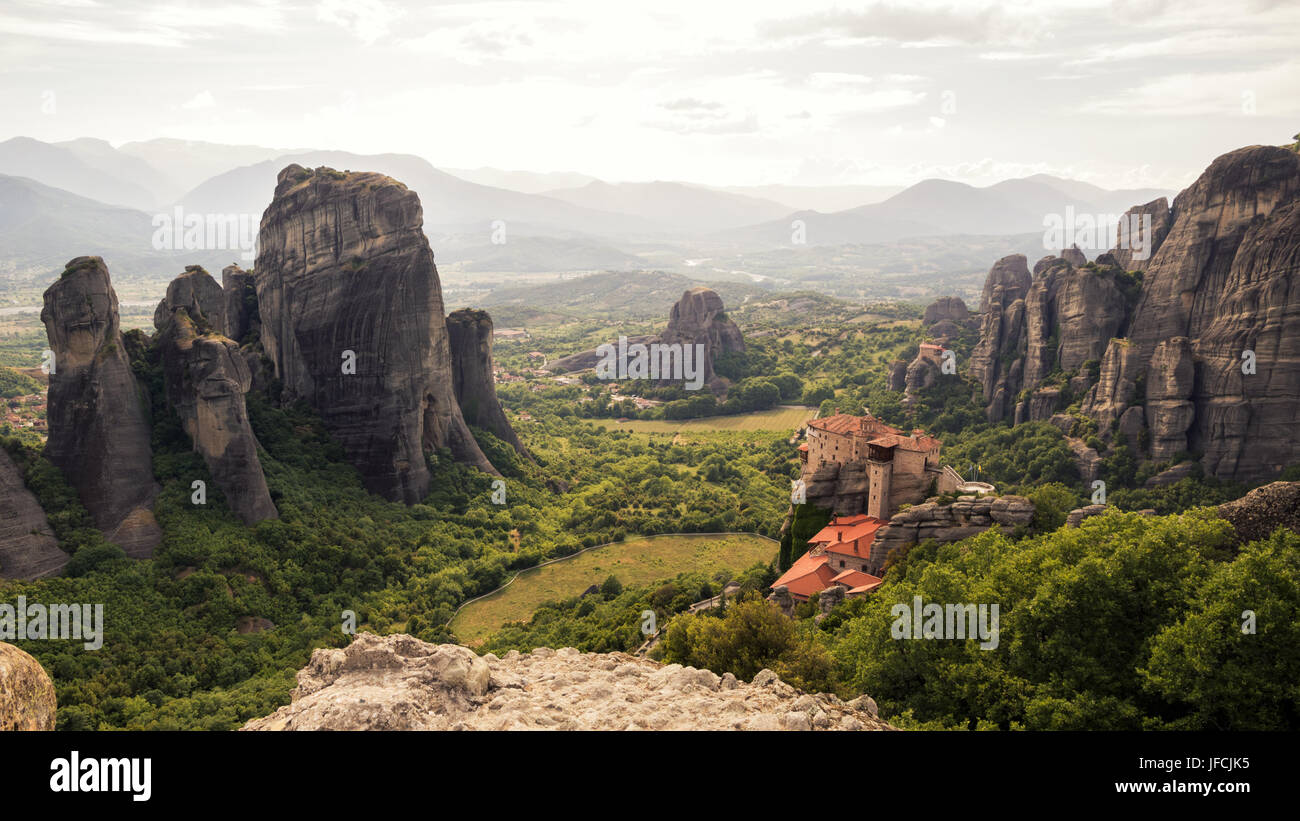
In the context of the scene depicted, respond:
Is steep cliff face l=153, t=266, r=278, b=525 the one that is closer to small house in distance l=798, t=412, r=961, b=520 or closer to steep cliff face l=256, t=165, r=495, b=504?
steep cliff face l=256, t=165, r=495, b=504

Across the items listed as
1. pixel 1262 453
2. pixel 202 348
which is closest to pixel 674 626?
pixel 202 348

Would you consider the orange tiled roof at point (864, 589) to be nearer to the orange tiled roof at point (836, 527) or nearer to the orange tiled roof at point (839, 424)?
the orange tiled roof at point (836, 527)

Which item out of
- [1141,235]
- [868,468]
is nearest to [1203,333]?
[1141,235]

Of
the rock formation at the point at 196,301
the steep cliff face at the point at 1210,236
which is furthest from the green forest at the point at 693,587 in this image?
the steep cliff face at the point at 1210,236

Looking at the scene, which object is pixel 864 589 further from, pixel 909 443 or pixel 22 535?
pixel 22 535

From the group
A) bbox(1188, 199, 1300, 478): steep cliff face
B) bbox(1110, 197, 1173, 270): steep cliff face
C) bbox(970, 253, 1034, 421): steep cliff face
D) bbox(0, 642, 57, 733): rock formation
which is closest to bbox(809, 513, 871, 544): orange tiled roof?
bbox(1188, 199, 1300, 478): steep cliff face
